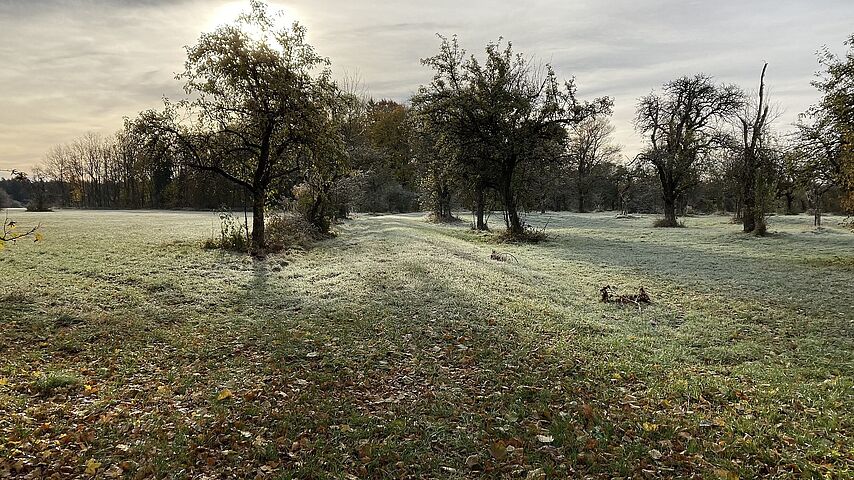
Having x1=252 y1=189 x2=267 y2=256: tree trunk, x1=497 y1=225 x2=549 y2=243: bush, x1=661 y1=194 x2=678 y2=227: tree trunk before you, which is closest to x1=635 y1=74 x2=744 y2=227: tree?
x1=661 y1=194 x2=678 y2=227: tree trunk

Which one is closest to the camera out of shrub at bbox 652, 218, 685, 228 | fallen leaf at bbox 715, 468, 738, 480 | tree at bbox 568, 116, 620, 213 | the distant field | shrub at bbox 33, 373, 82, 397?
fallen leaf at bbox 715, 468, 738, 480

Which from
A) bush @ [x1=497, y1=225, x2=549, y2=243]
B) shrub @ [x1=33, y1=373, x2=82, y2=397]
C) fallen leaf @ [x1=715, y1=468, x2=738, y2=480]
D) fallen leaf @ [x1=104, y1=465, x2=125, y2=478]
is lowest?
fallen leaf @ [x1=715, y1=468, x2=738, y2=480]

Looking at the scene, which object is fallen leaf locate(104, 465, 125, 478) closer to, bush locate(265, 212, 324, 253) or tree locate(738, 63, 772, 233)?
bush locate(265, 212, 324, 253)

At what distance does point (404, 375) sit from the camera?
607cm

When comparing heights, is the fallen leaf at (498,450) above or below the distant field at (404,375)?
below

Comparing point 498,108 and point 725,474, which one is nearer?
point 725,474

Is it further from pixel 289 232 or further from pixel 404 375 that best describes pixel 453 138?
pixel 404 375

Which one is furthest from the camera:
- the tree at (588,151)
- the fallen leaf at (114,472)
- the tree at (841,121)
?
the tree at (588,151)

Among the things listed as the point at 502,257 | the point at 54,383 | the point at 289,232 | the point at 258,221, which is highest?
the point at 258,221

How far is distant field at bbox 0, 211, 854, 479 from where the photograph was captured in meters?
4.18

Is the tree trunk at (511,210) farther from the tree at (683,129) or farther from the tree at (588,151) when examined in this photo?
the tree at (588,151)

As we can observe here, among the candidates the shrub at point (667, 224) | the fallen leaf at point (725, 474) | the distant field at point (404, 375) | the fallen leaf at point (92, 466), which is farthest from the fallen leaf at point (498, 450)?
the shrub at point (667, 224)

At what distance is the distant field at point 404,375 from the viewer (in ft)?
13.7

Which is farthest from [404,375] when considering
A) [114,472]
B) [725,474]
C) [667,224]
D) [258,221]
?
[667,224]
